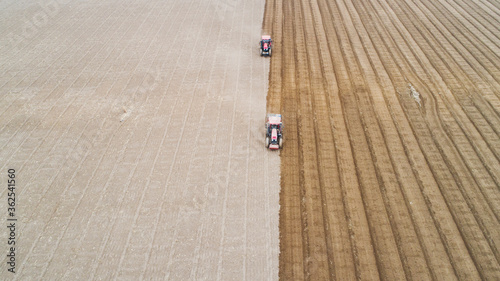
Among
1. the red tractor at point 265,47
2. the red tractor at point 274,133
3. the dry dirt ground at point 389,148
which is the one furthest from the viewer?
the red tractor at point 265,47

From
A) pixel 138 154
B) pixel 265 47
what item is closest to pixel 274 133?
pixel 138 154

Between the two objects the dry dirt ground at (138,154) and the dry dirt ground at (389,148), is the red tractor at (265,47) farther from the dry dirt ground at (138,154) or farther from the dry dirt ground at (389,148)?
the dry dirt ground at (389,148)

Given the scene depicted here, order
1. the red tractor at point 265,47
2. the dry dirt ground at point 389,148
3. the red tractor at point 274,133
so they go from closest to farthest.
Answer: the dry dirt ground at point 389,148 < the red tractor at point 274,133 < the red tractor at point 265,47

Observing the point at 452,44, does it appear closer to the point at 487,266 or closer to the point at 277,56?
the point at 277,56

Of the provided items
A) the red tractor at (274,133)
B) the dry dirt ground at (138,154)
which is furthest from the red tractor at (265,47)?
the red tractor at (274,133)

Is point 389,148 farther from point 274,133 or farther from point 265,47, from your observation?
point 265,47

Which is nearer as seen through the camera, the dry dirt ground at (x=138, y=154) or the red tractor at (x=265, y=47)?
the dry dirt ground at (x=138, y=154)
